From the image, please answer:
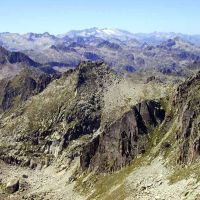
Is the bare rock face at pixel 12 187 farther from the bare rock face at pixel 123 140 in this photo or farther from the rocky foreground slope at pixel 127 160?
the bare rock face at pixel 123 140

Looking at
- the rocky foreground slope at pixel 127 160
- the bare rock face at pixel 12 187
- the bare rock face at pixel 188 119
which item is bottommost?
the bare rock face at pixel 12 187

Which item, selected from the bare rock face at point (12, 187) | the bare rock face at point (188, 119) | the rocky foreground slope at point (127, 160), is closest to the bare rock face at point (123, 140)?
the rocky foreground slope at point (127, 160)

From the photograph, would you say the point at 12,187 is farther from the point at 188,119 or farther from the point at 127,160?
the point at 188,119

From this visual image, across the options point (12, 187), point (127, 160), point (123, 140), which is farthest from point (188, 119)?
point (12, 187)

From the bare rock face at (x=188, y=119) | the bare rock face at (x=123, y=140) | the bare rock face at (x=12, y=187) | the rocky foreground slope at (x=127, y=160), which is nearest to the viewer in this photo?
the bare rock face at (x=188, y=119)

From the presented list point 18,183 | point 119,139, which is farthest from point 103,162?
point 18,183

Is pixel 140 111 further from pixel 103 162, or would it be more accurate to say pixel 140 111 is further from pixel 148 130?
pixel 103 162

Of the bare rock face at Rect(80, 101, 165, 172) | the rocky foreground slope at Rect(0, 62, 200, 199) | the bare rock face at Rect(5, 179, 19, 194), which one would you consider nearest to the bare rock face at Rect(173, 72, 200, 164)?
the rocky foreground slope at Rect(0, 62, 200, 199)

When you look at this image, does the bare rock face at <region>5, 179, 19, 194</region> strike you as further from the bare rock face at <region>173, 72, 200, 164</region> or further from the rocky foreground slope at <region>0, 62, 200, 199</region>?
the bare rock face at <region>173, 72, 200, 164</region>

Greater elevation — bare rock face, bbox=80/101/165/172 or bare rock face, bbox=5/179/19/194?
bare rock face, bbox=80/101/165/172
